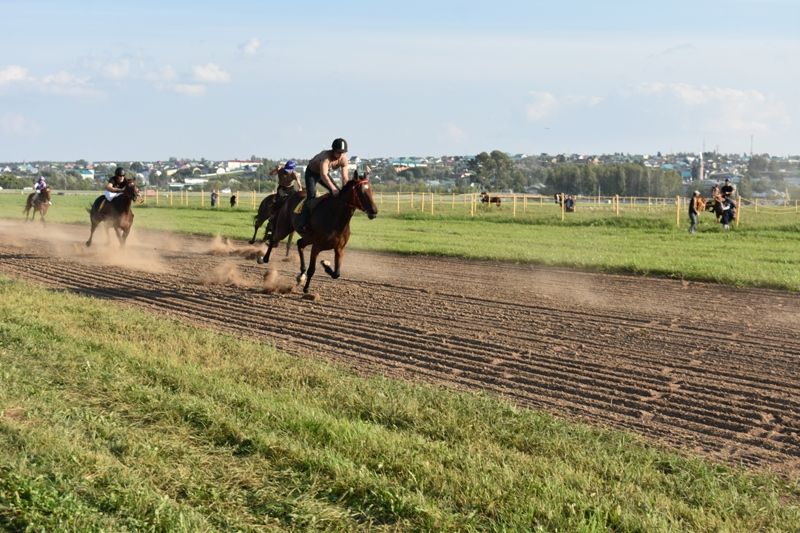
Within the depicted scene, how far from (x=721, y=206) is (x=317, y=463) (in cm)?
2924

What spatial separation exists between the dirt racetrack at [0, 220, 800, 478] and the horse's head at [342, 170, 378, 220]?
4.96 ft

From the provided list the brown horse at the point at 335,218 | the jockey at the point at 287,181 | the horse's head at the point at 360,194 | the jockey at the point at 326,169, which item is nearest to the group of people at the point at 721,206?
the jockey at the point at 287,181

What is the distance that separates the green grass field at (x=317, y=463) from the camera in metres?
5.46

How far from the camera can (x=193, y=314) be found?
14094 millimetres

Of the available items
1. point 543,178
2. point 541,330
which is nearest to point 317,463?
point 541,330

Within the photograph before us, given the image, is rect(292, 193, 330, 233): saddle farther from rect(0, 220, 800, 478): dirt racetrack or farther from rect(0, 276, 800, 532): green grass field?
rect(0, 276, 800, 532): green grass field

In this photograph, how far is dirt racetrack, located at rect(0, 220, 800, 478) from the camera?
27.3 ft

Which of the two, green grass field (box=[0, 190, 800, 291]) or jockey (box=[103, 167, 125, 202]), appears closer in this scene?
green grass field (box=[0, 190, 800, 291])

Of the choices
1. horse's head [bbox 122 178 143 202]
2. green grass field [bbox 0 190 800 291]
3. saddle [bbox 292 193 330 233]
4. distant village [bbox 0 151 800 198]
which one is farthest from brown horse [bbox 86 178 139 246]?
distant village [bbox 0 151 800 198]

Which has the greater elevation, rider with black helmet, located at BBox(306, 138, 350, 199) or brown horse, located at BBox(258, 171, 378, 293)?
rider with black helmet, located at BBox(306, 138, 350, 199)

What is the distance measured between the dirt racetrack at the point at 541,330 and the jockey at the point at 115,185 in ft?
4.88

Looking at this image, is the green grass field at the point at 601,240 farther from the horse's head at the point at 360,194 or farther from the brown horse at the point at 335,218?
the horse's head at the point at 360,194

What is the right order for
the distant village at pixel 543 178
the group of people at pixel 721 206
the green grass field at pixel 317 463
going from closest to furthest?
the green grass field at pixel 317 463, the group of people at pixel 721 206, the distant village at pixel 543 178

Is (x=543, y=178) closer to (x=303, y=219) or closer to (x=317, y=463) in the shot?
(x=303, y=219)
